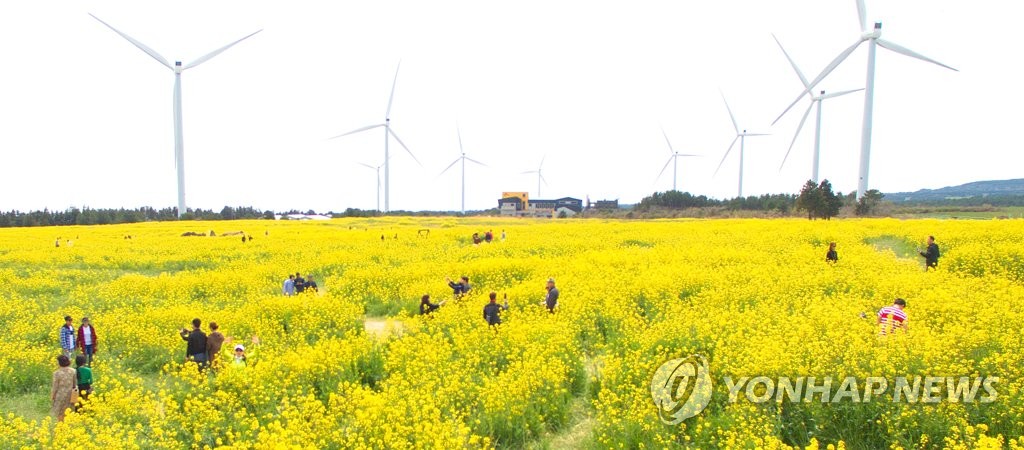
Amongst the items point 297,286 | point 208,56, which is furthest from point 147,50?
point 297,286

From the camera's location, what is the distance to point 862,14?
5353 cm

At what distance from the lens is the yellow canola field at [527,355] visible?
7.83 m

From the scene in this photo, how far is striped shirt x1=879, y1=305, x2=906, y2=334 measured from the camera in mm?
10665

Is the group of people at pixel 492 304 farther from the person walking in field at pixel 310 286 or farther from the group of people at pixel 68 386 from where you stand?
the group of people at pixel 68 386

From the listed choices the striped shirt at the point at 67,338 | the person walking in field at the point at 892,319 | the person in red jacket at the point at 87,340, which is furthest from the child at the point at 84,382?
the person walking in field at the point at 892,319

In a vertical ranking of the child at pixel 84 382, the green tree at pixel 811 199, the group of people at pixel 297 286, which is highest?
the green tree at pixel 811 199

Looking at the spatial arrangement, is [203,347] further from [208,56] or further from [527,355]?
[208,56]

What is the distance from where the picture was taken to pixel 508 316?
14.3 metres

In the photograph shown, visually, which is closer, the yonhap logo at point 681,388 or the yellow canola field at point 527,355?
the yellow canola field at point 527,355

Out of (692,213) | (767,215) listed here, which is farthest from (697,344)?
(692,213)

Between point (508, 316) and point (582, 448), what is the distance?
20.4 ft

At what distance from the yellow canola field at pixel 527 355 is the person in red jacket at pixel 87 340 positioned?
0.50 meters

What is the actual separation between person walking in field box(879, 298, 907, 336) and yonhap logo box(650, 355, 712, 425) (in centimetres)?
365

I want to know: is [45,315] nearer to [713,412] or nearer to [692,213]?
[713,412]
